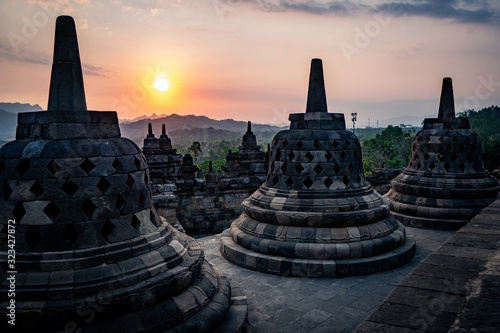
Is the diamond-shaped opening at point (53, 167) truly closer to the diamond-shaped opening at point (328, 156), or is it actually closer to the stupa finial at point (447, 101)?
the diamond-shaped opening at point (328, 156)

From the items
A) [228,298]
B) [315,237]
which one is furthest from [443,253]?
[315,237]

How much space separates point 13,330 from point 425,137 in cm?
1091

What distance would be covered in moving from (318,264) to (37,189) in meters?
4.66

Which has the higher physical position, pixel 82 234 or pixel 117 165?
pixel 117 165

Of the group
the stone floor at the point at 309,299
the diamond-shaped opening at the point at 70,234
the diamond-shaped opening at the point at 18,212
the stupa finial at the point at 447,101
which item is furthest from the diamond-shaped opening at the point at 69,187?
the stupa finial at the point at 447,101

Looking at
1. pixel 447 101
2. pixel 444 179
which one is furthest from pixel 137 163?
pixel 447 101

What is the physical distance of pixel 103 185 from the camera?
3965 mm

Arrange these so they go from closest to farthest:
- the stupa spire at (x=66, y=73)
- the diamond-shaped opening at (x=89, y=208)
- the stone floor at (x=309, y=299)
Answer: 1. the diamond-shaped opening at (x=89, y=208)
2. the stupa spire at (x=66, y=73)
3. the stone floor at (x=309, y=299)

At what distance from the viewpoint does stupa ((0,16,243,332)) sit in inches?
138

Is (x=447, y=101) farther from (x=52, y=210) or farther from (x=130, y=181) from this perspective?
(x=52, y=210)

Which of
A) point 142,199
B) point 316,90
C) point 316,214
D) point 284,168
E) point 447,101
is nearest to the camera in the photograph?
point 142,199

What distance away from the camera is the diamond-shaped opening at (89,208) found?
384cm

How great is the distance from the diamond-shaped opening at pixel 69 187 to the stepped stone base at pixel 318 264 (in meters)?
3.99

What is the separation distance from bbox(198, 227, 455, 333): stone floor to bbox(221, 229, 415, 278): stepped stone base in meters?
0.11
